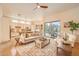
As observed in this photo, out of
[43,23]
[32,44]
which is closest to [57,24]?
[43,23]

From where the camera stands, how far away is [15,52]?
2332mm

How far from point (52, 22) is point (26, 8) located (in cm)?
55

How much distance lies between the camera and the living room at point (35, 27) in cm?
229

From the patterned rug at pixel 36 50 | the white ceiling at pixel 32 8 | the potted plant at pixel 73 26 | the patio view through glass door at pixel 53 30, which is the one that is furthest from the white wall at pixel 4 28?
the potted plant at pixel 73 26

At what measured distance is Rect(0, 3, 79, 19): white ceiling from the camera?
7.53 ft

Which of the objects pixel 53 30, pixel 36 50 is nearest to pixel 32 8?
pixel 53 30

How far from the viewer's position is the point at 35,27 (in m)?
2.35

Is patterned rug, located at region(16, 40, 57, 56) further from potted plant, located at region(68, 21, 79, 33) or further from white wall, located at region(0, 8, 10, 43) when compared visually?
potted plant, located at region(68, 21, 79, 33)

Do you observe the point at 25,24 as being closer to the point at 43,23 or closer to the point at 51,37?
the point at 43,23

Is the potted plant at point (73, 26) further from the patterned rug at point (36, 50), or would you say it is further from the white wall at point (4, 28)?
the white wall at point (4, 28)

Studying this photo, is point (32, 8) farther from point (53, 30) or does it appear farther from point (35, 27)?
point (53, 30)

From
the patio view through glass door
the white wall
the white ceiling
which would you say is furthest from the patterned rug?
the white ceiling

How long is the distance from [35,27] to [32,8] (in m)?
0.36

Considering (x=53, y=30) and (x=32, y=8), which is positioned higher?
(x=32, y=8)
